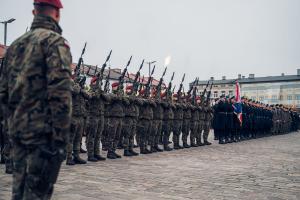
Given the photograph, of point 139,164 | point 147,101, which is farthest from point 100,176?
point 147,101

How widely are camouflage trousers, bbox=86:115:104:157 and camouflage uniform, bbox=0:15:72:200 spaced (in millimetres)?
6004

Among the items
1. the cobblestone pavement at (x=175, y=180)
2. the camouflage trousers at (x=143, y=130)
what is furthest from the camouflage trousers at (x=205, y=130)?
the cobblestone pavement at (x=175, y=180)

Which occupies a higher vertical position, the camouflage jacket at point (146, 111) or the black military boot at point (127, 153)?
the camouflage jacket at point (146, 111)

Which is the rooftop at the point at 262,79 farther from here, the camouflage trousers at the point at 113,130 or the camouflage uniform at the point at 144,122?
the camouflage trousers at the point at 113,130

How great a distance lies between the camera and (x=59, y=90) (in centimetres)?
285

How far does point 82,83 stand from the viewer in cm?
897

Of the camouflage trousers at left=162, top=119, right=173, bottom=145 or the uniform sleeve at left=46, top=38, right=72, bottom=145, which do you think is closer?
the uniform sleeve at left=46, top=38, right=72, bottom=145

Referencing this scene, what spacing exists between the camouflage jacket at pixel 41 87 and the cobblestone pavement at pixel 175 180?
2.24 metres

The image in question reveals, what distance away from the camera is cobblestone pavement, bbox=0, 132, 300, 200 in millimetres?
5223

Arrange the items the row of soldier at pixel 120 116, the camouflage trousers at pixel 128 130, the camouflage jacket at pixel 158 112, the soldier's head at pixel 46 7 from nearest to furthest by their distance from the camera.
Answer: the soldier's head at pixel 46 7 < the row of soldier at pixel 120 116 < the camouflage trousers at pixel 128 130 < the camouflage jacket at pixel 158 112

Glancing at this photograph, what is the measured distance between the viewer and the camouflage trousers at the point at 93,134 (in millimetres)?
9023

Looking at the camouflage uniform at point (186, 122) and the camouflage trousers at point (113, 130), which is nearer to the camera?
the camouflage trousers at point (113, 130)

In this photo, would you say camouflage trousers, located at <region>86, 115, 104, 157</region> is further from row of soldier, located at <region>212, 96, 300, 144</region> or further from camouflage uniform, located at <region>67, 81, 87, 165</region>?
row of soldier, located at <region>212, 96, 300, 144</region>

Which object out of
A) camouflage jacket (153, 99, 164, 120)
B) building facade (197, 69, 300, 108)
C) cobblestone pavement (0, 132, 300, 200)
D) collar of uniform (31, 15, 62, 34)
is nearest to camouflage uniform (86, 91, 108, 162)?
cobblestone pavement (0, 132, 300, 200)
